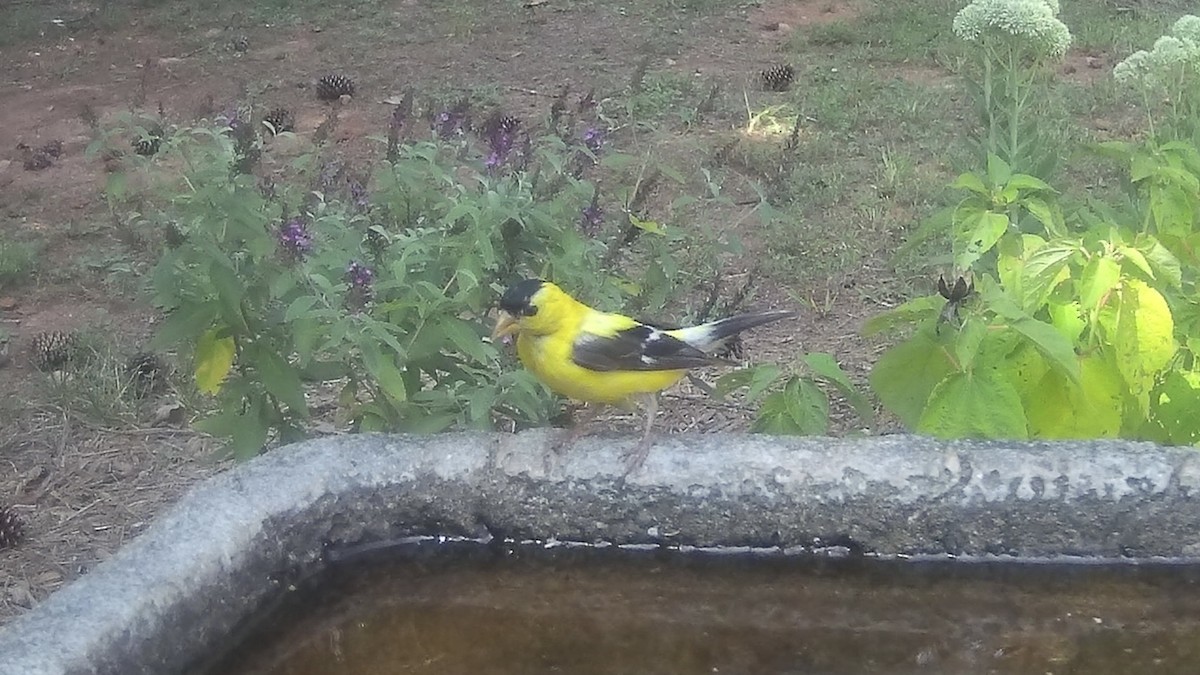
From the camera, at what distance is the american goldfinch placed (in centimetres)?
246

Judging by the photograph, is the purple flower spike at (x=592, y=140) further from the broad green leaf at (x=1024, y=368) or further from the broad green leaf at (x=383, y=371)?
the broad green leaf at (x=1024, y=368)

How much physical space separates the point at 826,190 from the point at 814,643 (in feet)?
11.0

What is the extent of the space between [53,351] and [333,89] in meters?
2.51

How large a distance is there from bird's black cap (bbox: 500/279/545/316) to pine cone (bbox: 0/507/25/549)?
63.8 inches

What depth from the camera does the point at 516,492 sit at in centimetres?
222

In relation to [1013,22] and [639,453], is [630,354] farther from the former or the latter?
[1013,22]

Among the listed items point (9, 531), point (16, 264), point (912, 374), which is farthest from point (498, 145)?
point (16, 264)

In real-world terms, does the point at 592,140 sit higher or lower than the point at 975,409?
higher

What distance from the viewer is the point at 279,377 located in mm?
2604

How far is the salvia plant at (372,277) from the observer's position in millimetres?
2541

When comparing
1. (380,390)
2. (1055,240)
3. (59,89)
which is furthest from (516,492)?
(59,89)

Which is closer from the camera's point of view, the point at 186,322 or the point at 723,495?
the point at 723,495

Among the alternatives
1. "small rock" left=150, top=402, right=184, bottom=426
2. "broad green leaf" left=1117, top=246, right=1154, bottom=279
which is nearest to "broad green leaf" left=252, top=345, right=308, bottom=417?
"small rock" left=150, top=402, right=184, bottom=426

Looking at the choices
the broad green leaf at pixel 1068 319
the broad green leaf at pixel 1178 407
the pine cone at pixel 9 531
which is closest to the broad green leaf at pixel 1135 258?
the broad green leaf at pixel 1068 319
